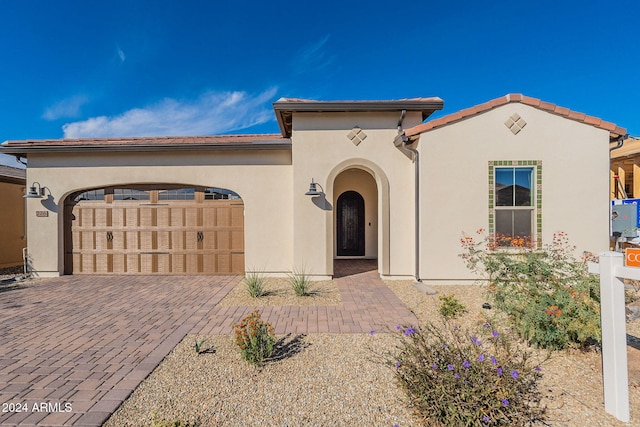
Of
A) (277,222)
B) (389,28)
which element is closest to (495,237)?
(277,222)

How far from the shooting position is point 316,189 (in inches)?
293

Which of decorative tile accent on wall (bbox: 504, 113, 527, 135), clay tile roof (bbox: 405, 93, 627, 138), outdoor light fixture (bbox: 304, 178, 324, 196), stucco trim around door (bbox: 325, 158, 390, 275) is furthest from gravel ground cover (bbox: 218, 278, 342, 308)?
decorative tile accent on wall (bbox: 504, 113, 527, 135)

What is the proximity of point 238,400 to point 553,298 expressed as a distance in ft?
13.1

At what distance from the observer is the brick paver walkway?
2.80 meters

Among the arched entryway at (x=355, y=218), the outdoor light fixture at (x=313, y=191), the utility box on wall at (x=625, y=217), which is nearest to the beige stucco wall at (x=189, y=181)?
the outdoor light fixture at (x=313, y=191)

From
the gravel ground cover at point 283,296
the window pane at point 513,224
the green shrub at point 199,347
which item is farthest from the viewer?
the window pane at point 513,224

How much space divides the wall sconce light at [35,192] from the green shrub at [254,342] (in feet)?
28.1

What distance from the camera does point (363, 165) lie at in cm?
755

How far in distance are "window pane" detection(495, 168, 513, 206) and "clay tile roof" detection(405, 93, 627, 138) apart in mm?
1535

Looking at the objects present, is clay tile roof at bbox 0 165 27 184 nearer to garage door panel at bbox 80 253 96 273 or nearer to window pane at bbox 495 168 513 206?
garage door panel at bbox 80 253 96 273

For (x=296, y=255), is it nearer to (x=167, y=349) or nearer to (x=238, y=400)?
(x=167, y=349)

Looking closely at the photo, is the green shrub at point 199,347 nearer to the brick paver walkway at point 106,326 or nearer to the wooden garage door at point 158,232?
the brick paver walkway at point 106,326

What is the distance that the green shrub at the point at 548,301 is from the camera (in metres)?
3.42

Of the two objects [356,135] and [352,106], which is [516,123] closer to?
[356,135]
